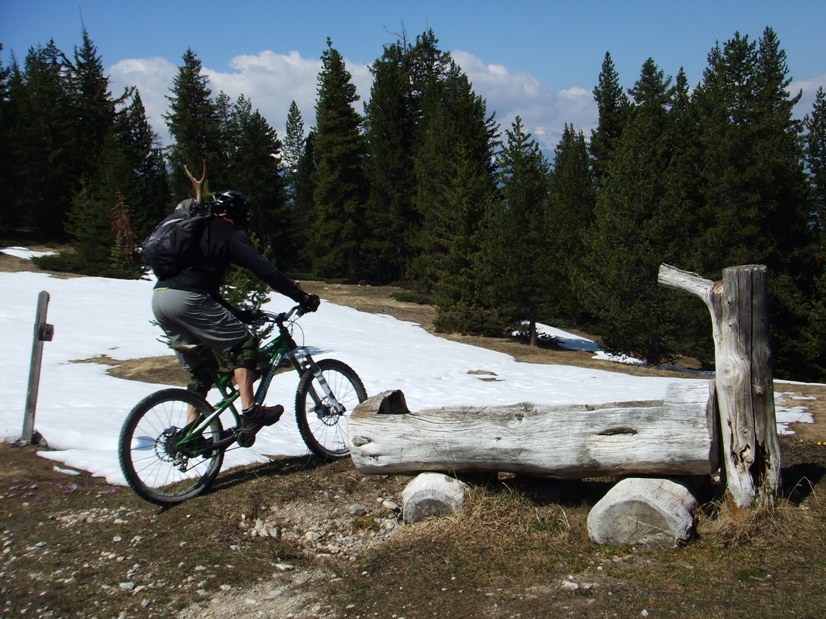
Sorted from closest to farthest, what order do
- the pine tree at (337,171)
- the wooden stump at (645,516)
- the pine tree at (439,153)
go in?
the wooden stump at (645,516), the pine tree at (439,153), the pine tree at (337,171)

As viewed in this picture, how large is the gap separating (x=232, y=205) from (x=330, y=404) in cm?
185

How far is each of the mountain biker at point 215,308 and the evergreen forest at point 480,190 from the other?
25.1 feet

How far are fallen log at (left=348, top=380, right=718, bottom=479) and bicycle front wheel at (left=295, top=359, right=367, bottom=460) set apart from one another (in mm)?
662

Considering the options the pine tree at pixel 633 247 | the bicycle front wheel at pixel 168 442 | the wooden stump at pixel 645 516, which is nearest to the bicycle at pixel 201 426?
the bicycle front wheel at pixel 168 442

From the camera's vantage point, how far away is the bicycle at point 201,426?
5320 mm

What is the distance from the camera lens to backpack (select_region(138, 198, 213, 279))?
5.33 metres

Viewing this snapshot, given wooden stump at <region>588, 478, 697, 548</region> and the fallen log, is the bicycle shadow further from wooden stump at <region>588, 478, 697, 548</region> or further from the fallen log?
wooden stump at <region>588, 478, 697, 548</region>

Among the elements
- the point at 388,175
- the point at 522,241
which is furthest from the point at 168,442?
the point at 388,175

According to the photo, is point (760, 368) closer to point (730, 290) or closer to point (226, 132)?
point (730, 290)

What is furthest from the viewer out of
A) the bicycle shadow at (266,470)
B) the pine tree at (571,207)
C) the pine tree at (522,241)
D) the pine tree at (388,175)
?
the pine tree at (388,175)

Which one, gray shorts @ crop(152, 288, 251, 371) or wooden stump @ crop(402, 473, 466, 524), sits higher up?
gray shorts @ crop(152, 288, 251, 371)

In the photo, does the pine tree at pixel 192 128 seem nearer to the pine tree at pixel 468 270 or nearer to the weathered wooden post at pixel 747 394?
the pine tree at pixel 468 270

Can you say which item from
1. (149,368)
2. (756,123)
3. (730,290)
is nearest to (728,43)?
(756,123)

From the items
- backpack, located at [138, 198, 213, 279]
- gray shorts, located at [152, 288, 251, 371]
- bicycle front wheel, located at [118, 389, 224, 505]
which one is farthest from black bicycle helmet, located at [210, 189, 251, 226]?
bicycle front wheel, located at [118, 389, 224, 505]
